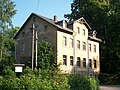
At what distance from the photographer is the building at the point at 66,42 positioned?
44.2 meters

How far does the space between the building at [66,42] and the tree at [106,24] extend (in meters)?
3.50

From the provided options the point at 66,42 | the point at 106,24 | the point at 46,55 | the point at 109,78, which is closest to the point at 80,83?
the point at 46,55

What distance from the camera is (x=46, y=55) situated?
135 feet

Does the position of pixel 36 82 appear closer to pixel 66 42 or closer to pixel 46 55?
pixel 46 55

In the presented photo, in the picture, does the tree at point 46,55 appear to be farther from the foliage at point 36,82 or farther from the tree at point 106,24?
the foliage at point 36,82

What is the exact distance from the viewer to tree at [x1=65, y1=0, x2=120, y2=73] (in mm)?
54438

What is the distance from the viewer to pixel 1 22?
152ft

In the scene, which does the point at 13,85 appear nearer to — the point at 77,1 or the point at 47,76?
the point at 47,76

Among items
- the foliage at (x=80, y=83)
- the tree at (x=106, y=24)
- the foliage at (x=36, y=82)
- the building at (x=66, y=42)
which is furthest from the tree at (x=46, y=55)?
the foliage at (x=36, y=82)

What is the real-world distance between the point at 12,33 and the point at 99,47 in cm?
1938

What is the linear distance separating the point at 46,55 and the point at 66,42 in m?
5.71

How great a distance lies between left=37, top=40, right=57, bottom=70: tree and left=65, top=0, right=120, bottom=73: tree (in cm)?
1716

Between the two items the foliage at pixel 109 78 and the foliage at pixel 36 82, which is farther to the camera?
the foliage at pixel 109 78

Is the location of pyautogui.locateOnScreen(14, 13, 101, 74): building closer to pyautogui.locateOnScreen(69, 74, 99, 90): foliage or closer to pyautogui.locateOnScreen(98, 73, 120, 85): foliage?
pyautogui.locateOnScreen(98, 73, 120, 85): foliage
